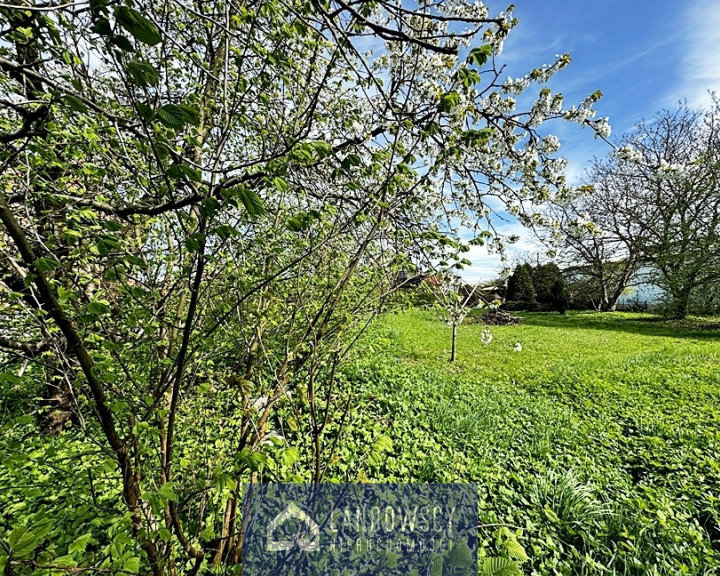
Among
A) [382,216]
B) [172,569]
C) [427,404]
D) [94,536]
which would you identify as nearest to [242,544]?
[172,569]

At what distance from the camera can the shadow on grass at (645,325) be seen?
1202cm

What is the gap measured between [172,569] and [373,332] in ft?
23.9

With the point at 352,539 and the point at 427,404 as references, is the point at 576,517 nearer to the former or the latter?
the point at 352,539

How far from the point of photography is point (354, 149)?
2178mm

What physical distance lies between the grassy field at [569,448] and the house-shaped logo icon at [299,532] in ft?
1.70

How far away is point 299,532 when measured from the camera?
1.69 meters

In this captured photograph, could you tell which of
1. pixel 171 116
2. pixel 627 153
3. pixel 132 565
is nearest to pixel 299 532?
pixel 132 565

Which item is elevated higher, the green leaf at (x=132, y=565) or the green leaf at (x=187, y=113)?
the green leaf at (x=187, y=113)

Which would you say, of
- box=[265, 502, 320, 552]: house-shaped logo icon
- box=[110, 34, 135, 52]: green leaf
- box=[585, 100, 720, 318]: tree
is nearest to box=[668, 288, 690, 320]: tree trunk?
box=[585, 100, 720, 318]: tree

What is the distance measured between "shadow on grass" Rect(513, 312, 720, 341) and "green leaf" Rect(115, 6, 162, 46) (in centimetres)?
1565

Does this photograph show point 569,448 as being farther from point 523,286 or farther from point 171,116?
point 523,286

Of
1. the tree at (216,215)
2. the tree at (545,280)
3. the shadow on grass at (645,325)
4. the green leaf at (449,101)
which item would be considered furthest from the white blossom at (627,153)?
the tree at (545,280)

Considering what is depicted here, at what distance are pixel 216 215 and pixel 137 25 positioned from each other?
2.06ft

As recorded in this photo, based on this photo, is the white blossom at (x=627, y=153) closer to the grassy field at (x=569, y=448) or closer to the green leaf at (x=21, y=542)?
the grassy field at (x=569, y=448)
